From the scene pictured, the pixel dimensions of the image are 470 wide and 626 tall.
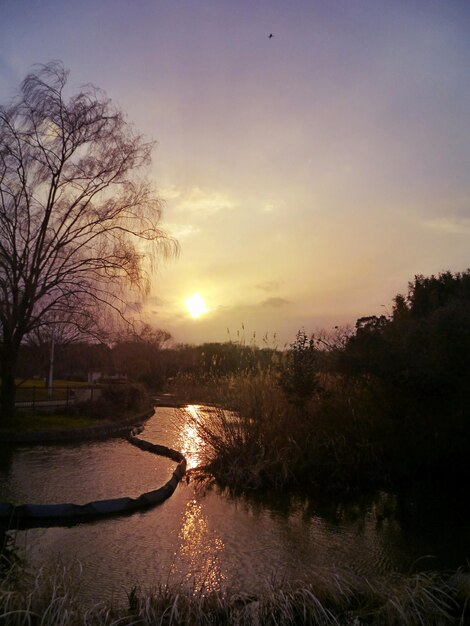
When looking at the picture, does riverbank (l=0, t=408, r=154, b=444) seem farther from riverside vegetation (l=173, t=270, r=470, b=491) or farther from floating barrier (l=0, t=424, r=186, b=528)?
floating barrier (l=0, t=424, r=186, b=528)

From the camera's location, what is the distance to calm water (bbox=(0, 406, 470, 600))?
752 centimetres

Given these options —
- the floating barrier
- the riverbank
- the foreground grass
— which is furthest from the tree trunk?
the foreground grass

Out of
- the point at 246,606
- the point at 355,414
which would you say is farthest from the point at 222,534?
the point at 355,414

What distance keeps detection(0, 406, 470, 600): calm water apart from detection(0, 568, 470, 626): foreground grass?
0.74m

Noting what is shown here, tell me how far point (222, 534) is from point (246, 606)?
4.46 m

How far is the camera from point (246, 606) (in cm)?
507

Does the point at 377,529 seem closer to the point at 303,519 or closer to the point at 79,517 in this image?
the point at 303,519

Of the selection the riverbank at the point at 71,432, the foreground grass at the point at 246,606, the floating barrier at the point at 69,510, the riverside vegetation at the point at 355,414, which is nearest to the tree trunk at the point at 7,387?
the riverbank at the point at 71,432

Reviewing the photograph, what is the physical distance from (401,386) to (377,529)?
4582mm

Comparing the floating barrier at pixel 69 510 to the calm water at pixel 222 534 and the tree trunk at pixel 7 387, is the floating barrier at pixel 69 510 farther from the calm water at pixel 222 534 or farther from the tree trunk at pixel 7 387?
the tree trunk at pixel 7 387

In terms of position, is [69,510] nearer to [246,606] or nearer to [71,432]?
[246,606]

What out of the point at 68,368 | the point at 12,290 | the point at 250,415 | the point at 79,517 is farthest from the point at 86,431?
the point at 68,368

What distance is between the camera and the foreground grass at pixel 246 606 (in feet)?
15.4

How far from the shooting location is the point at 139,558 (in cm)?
793
